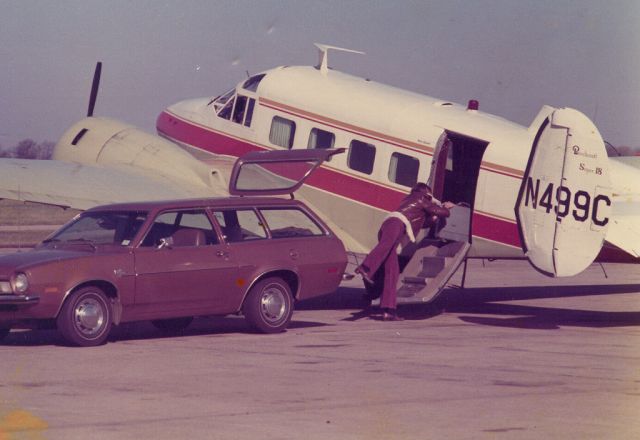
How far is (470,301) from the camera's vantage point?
2044 cm

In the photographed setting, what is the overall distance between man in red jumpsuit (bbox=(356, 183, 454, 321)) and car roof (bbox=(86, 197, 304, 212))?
5.61 ft

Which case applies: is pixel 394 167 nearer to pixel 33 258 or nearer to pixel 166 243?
pixel 166 243

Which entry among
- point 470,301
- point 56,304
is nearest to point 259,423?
point 56,304

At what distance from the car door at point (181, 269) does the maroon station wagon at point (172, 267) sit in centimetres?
1

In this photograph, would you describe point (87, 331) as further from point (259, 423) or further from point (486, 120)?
point (486, 120)

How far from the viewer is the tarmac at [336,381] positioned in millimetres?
8430

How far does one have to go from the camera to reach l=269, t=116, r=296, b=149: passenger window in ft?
65.0

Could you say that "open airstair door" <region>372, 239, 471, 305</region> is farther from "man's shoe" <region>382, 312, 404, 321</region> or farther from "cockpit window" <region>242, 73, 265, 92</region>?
"cockpit window" <region>242, 73, 265, 92</region>

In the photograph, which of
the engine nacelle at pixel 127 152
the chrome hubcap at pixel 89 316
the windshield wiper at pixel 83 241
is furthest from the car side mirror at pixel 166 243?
the engine nacelle at pixel 127 152

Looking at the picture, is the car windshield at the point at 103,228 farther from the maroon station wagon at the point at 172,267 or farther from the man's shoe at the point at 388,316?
the man's shoe at the point at 388,316

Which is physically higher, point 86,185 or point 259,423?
point 86,185

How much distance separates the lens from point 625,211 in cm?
1539

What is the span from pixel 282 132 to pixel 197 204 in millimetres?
5601

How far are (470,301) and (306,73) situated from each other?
16.6 feet
